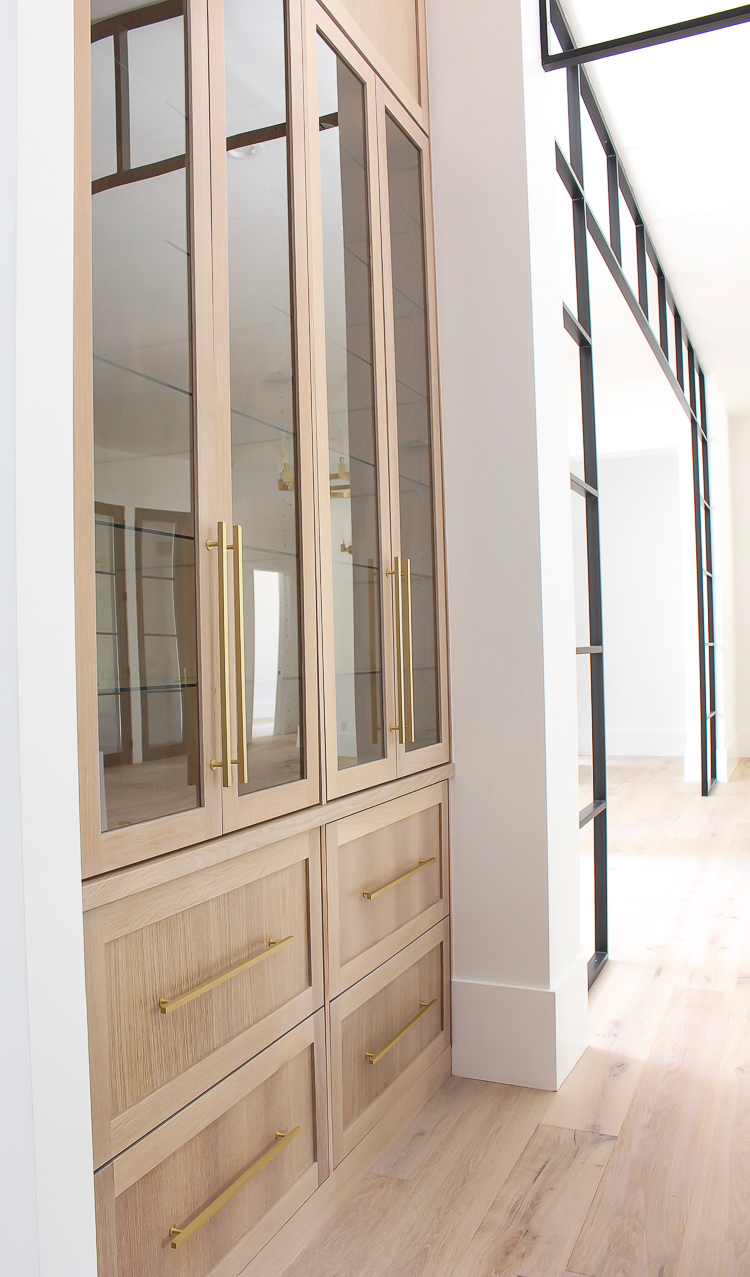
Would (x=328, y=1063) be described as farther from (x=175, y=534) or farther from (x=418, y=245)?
(x=418, y=245)

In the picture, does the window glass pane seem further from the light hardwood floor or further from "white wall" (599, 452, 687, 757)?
"white wall" (599, 452, 687, 757)

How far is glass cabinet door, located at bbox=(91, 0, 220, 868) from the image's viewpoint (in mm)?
1114

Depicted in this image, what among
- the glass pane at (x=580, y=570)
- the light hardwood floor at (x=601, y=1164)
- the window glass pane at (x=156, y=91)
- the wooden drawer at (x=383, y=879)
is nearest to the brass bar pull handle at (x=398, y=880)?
the wooden drawer at (x=383, y=879)

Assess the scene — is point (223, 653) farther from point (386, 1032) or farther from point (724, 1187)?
point (724, 1187)

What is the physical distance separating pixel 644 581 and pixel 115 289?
7.46 meters

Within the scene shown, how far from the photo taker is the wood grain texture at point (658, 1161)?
1495 mm

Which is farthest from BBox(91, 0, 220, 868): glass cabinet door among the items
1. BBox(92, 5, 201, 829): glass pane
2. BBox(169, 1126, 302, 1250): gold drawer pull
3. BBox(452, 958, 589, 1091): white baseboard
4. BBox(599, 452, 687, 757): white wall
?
BBox(599, 452, 687, 757): white wall

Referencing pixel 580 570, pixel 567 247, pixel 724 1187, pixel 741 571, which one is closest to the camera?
pixel 724 1187

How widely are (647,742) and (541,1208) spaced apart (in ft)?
22.5

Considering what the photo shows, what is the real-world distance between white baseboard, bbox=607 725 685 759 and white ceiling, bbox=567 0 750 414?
14.0 ft

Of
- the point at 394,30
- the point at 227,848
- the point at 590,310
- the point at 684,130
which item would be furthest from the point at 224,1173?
the point at 684,130

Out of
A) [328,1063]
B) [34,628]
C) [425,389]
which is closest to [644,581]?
[425,389]

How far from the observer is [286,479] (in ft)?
4.99

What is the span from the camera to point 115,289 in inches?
45.1
